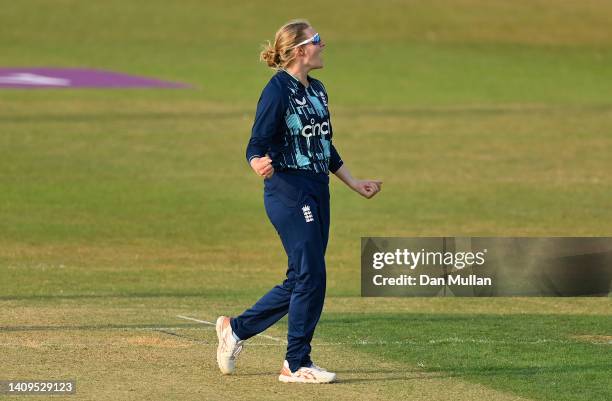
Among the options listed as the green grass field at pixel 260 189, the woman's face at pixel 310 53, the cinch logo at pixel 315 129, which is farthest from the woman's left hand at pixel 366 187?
the green grass field at pixel 260 189

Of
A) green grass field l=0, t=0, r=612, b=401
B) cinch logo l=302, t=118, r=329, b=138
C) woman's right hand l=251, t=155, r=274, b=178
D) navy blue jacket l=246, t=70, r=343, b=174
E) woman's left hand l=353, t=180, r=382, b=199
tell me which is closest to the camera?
woman's right hand l=251, t=155, r=274, b=178

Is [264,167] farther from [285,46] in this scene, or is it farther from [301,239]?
[285,46]

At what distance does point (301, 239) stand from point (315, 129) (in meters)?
0.66

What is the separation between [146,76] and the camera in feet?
123

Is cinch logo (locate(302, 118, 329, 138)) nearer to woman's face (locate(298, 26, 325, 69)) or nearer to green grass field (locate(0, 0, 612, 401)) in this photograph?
woman's face (locate(298, 26, 325, 69))

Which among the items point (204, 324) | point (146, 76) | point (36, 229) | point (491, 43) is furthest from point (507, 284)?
point (491, 43)

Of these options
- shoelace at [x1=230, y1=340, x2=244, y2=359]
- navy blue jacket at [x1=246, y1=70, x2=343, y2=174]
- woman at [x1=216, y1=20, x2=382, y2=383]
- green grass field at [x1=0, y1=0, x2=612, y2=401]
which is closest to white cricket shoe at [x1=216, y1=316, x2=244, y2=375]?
shoelace at [x1=230, y1=340, x2=244, y2=359]

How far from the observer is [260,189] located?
2442 cm

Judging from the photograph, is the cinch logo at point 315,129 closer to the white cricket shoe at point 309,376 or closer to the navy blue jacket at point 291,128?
the navy blue jacket at point 291,128

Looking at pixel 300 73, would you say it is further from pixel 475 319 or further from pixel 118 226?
pixel 118 226

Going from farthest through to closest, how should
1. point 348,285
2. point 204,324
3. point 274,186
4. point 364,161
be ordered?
point 364,161 → point 348,285 → point 204,324 → point 274,186

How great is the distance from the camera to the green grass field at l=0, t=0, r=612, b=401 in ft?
31.5

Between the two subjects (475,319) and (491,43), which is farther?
(491,43)

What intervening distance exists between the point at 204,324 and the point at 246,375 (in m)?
2.41
